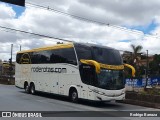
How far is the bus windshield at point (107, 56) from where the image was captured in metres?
20.8

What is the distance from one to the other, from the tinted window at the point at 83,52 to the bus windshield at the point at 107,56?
337 mm

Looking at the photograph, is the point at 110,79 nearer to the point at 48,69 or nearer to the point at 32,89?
the point at 48,69

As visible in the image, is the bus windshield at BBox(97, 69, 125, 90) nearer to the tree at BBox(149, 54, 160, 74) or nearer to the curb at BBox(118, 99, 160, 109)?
the curb at BBox(118, 99, 160, 109)

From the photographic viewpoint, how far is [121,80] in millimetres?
21109

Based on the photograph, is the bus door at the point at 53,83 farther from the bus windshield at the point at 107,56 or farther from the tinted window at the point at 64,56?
the bus windshield at the point at 107,56

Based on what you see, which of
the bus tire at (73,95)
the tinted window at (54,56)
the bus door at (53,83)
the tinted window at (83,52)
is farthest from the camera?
the bus door at (53,83)

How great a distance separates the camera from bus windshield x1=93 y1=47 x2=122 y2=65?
20828 millimetres

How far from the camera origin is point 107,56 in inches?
831

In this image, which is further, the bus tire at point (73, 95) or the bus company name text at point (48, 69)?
the bus company name text at point (48, 69)

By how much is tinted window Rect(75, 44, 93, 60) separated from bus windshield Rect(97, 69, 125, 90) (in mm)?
1317

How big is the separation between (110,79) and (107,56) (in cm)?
148

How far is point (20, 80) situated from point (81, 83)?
32.7 feet

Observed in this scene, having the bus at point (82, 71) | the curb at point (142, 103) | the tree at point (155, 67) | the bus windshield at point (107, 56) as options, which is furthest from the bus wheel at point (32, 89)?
the tree at point (155, 67)

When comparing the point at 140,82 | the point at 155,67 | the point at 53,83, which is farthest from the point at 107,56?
the point at 155,67
